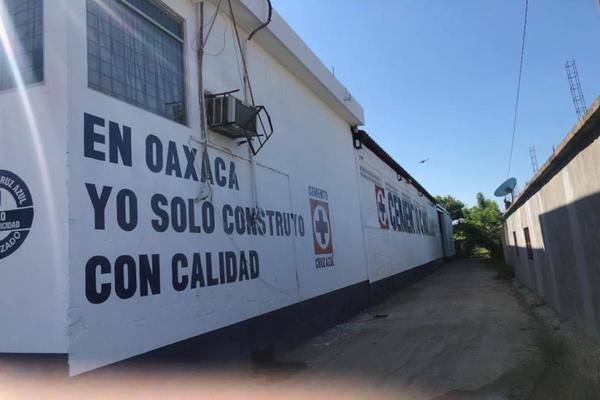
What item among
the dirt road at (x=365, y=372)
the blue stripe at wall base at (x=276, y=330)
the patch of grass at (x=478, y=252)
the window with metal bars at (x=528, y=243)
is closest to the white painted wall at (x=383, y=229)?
the blue stripe at wall base at (x=276, y=330)

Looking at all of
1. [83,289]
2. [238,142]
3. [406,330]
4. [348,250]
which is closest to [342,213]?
[348,250]

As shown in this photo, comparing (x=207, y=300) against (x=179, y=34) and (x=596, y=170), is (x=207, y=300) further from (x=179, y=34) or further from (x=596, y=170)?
(x=596, y=170)

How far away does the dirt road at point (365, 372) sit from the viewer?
14.2 ft

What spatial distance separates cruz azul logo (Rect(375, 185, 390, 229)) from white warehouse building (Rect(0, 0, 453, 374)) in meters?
6.41

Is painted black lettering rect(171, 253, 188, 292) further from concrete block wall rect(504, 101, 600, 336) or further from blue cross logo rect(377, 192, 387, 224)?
blue cross logo rect(377, 192, 387, 224)

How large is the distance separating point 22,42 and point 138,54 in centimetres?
125

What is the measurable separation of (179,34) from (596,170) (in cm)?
536

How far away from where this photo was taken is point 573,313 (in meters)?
7.49

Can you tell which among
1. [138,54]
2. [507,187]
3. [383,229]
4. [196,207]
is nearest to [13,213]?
[196,207]

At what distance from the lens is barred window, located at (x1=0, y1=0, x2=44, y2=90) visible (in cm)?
477

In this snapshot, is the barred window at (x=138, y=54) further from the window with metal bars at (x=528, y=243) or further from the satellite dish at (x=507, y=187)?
the satellite dish at (x=507, y=187)

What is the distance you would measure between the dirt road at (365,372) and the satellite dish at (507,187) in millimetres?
14781

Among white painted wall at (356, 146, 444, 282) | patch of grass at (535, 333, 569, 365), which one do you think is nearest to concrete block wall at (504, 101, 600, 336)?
patch of grass at (535, 333, 569, 365)

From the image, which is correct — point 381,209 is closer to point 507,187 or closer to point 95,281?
point 507,187
